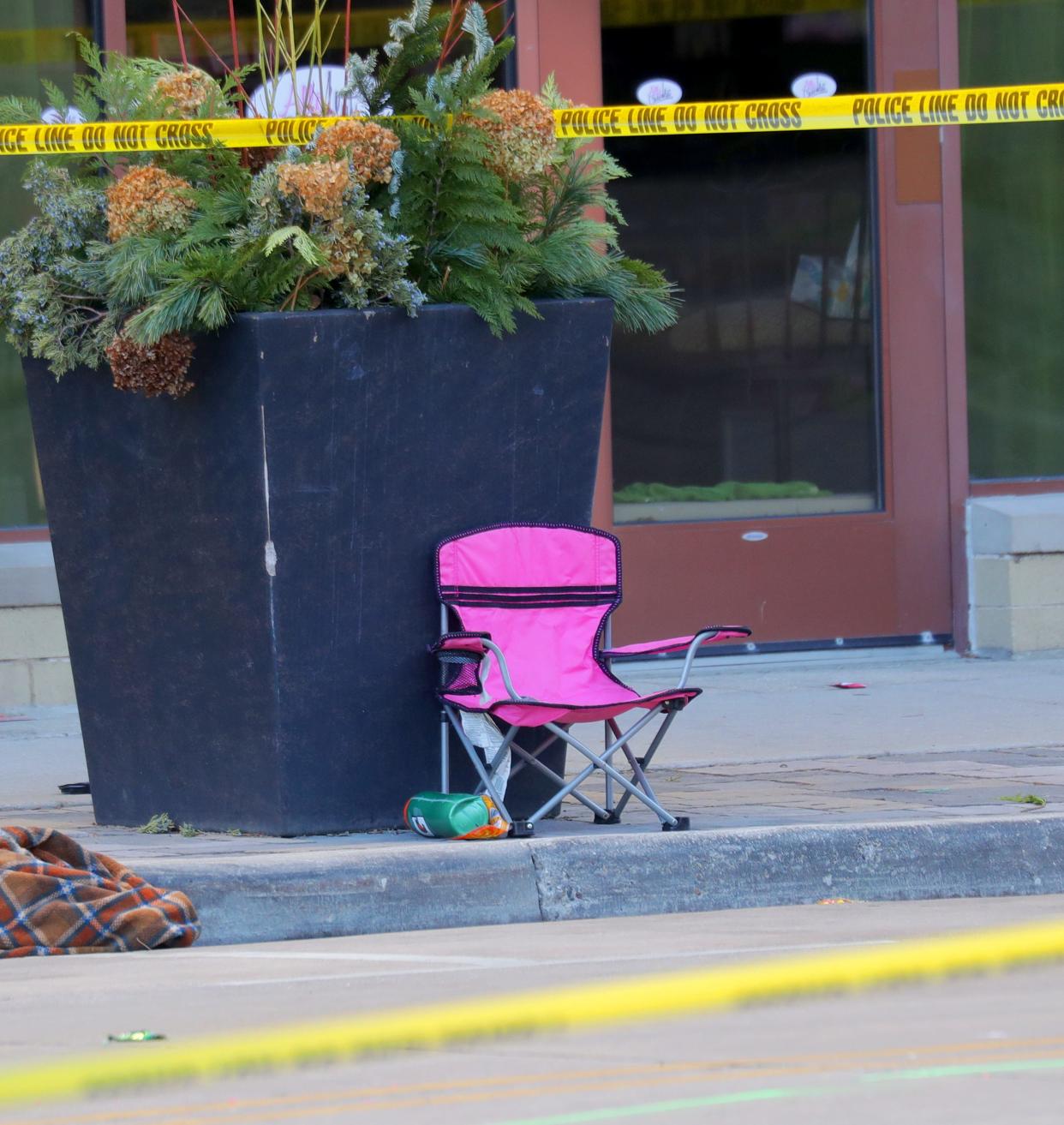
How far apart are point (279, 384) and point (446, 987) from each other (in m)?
2.01

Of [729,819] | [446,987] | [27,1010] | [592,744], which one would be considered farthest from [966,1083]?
[592,744]

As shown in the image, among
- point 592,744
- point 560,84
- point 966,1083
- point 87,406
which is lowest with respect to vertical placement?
point 592,744

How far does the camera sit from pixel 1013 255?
10.4 m

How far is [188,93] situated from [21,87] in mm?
3714

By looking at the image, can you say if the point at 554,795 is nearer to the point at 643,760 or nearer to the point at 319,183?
the point at 643,760

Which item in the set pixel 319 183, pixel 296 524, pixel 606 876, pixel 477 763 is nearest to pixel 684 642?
pixel 477 763

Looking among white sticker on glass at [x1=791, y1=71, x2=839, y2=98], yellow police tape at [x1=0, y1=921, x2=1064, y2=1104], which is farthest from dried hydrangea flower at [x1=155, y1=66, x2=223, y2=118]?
white sticker on glass at [x1=791, y1=71, x2=839, y2=98]

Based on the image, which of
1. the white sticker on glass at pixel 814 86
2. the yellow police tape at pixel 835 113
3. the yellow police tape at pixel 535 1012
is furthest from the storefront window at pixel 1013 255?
the yellow police tape at pixel 535 1012

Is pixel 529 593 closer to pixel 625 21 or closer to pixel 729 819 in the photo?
pixel 729 819

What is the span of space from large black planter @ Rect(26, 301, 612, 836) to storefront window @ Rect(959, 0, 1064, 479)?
4.58m

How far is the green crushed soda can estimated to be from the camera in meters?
5.73

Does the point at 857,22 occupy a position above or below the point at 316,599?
above

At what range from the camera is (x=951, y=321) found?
10.2 meters

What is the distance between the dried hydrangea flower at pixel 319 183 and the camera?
18.8 feet
